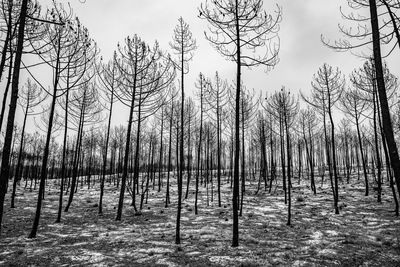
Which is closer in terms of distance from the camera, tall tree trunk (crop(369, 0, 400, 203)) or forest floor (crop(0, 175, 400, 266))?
tall tree trunk (crop(369, 0, 400, 203))

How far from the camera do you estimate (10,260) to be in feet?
23.4

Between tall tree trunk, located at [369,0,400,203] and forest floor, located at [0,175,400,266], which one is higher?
tall tree trunk, located at [369,0,400,203]

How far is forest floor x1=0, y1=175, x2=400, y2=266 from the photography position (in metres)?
7.27

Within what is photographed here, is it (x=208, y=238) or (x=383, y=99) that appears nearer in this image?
(x=383, y=99)

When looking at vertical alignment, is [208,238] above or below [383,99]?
below

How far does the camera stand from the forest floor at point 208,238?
727 centimetres

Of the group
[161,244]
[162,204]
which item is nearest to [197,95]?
[162,204]

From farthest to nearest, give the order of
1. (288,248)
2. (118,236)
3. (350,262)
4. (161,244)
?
(118,236)
(161,244)
(288,248)
(350,262)

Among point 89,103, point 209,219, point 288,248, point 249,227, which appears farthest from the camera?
point 89,103

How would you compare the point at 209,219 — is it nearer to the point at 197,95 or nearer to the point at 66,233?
the point at 66,233

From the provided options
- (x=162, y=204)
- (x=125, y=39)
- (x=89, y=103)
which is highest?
(x=125, y=39)

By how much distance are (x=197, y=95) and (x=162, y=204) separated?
31.6ft

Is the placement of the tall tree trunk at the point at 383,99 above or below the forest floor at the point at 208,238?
above

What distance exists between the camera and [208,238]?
383 inches
